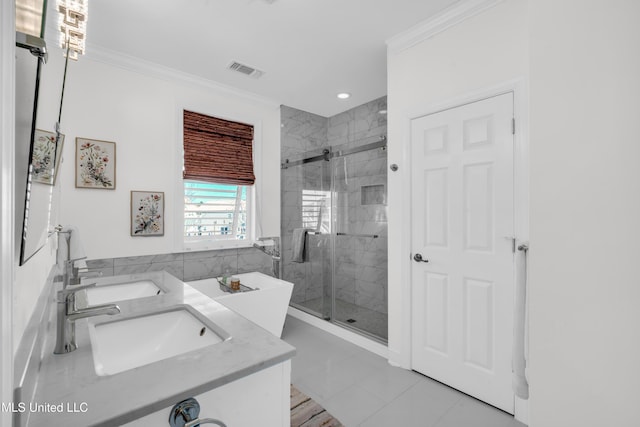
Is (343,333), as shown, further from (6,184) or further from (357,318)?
(6,184)

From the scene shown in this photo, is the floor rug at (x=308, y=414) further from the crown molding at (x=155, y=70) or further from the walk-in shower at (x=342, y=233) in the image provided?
the crown molding at (x=155, y=70)

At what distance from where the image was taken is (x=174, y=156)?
10.1ft

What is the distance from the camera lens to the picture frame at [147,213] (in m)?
2.84

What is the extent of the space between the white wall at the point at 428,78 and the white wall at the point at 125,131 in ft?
6.75

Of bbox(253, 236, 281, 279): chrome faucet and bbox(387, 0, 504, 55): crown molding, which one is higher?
bbox(387, 0, 504, 55): crown molding

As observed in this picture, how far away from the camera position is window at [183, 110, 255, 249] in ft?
10.6

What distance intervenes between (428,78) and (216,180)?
92.3 inches

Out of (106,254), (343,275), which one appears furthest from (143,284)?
(343,275)

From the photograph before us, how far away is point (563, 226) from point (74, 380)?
4.22 ft

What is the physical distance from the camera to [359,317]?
10.6ft

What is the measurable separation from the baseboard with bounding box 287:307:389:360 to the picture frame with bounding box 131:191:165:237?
1.83 m

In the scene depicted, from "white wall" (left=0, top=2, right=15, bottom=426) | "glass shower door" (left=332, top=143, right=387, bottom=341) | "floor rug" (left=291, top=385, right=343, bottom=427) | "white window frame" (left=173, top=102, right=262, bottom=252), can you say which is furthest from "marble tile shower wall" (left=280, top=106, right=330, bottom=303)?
"white wall" (left=0, top=2, right=15, bottom=426)

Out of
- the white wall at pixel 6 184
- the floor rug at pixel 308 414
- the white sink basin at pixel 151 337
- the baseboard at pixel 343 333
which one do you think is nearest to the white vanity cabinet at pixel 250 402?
the white sink basin at pixel 151 337

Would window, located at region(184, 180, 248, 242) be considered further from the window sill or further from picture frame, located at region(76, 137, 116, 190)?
picture frame, located at region(76, 137, 116, 190)
